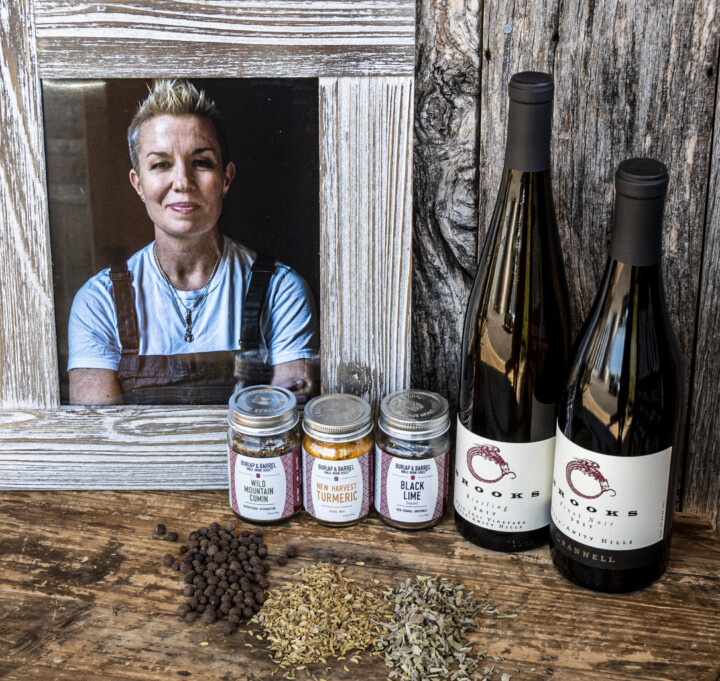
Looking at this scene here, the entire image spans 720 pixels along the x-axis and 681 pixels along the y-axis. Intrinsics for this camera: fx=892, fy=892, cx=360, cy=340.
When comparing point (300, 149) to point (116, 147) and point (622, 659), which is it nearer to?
point (116, 147)

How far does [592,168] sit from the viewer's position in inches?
39.0

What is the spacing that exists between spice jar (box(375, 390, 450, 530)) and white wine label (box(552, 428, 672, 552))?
0.14m

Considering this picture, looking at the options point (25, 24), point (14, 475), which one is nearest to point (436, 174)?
point (25, 24)

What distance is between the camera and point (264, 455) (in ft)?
3.29

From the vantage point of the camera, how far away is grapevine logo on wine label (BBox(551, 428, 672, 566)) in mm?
878

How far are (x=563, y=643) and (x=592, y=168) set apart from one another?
0.51 meters

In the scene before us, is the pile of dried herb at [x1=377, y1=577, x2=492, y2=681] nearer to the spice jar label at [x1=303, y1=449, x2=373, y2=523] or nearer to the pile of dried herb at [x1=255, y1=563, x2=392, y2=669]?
the pile of dried herb at [x1=255, y1=563, x2=392, y2=669]

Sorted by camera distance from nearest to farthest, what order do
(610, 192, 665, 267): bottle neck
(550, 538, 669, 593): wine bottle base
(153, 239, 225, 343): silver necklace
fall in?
(610, 192, 665, 267): bottle neck
(550, 538, 669, 593): wine bottle base
(153, 239, 225, 343): silver necklace

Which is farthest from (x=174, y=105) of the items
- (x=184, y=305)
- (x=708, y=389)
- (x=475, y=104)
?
(x=708, y=389)

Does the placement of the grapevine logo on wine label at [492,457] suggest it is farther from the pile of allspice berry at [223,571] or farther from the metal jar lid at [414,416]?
the pile of allspice berry at [223,571]

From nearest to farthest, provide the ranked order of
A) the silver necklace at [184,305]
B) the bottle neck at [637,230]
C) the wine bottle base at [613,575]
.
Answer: the bottle neck at [637,230]
the wine bottle base at [613,575]
the silver necklace at [184,305]

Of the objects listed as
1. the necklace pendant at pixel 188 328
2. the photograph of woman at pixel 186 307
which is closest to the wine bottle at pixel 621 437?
the photograph of woman at pixel 186 307

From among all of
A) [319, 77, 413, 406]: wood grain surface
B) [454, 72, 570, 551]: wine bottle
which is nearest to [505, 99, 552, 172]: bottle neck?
[454, 72, 570, 551]: wine bottle

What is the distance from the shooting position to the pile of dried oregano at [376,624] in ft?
2.78
